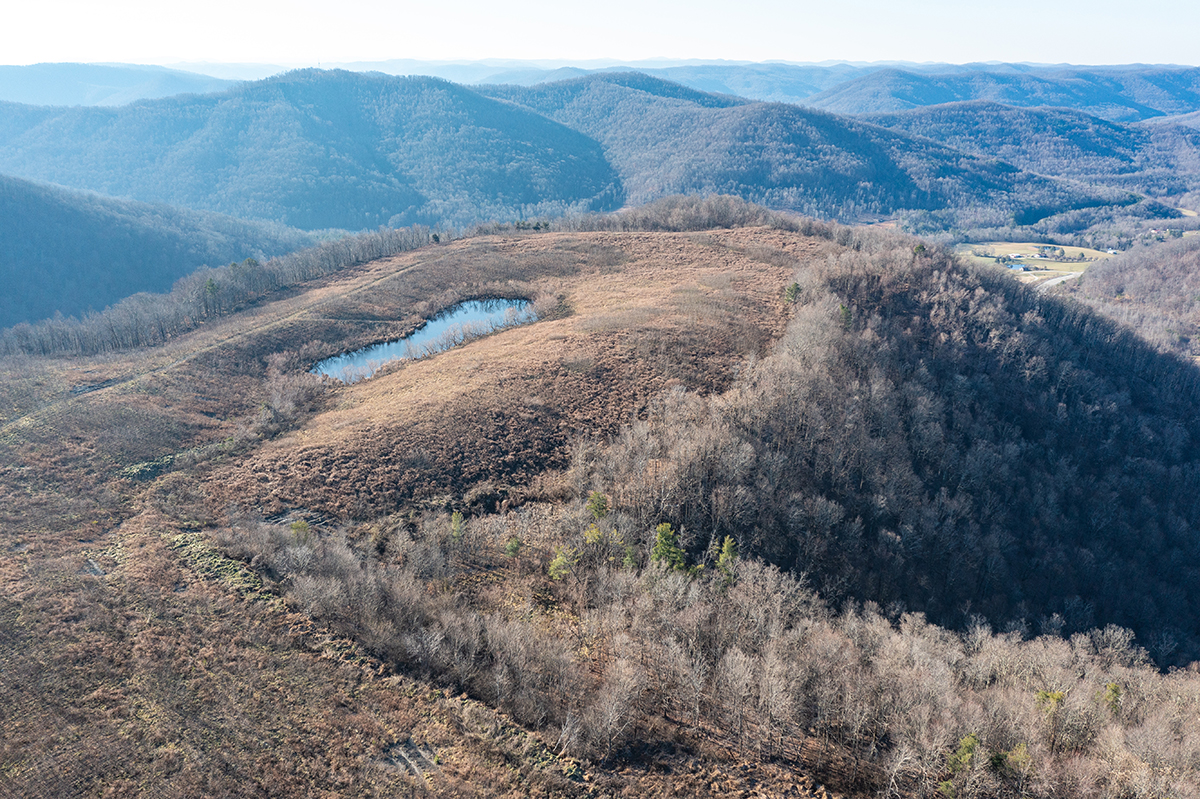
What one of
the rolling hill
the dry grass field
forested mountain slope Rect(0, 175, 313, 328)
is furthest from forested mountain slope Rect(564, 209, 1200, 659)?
forested mountain slope Rect(0, 175, 313, 328)

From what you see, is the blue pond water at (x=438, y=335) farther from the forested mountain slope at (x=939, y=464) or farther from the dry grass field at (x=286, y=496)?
the forested mountain slope at (x=939, y=464)

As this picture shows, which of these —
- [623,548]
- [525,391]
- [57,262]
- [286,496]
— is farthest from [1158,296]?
[57,262]

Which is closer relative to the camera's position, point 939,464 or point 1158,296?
point 939,464

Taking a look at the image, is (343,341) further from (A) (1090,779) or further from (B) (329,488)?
(A) (1090,779)

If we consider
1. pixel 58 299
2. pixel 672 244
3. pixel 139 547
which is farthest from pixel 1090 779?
pixel 58 299

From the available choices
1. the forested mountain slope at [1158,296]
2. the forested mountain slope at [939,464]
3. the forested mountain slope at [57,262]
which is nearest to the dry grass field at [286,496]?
the forested mountain slope at [939,464]

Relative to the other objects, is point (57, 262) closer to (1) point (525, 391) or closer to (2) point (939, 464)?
(1) point (525, 391)
